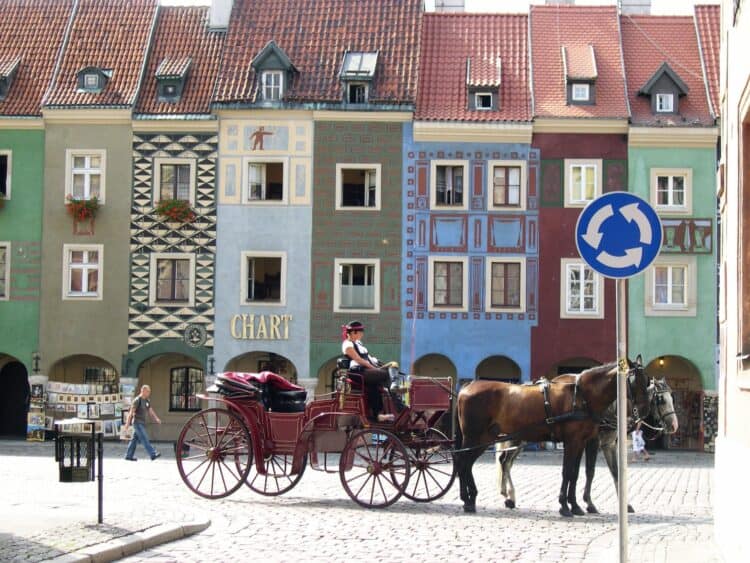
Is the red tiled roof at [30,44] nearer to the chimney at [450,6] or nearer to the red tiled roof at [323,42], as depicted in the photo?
the red tiled roof at [323,42]

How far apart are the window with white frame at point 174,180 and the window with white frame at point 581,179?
1086 cm

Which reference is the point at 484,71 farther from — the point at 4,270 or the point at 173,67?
the point at 4,270

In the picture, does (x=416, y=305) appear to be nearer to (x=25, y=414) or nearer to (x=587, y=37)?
(x=587, y=37)

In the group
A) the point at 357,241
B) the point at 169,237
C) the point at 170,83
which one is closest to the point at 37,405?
the point at 169,237

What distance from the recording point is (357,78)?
36.8 meters

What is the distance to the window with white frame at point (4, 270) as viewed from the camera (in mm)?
37438

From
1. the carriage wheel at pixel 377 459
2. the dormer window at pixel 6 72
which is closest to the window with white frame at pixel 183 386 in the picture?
the dormer window at pixel 6 72

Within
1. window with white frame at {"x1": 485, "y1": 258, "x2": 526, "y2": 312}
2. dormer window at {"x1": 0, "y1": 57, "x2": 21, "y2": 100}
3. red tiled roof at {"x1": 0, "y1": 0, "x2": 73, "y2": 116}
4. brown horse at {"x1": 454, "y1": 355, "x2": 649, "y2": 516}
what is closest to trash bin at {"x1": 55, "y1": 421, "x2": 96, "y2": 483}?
brown horse at {"x1": 454, "y1": 355, "x2": 649, "y2": 516}

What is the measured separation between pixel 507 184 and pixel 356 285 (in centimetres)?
521

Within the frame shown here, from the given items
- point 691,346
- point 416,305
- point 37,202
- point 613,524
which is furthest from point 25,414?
point 613,524

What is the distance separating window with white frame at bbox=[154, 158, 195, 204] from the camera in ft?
122

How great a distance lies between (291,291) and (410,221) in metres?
3.97

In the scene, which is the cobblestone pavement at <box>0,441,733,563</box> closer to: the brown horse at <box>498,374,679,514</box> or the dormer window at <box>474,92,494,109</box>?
the brown horse at <box>498,374,679,514</box>

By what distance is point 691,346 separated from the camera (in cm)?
3581
